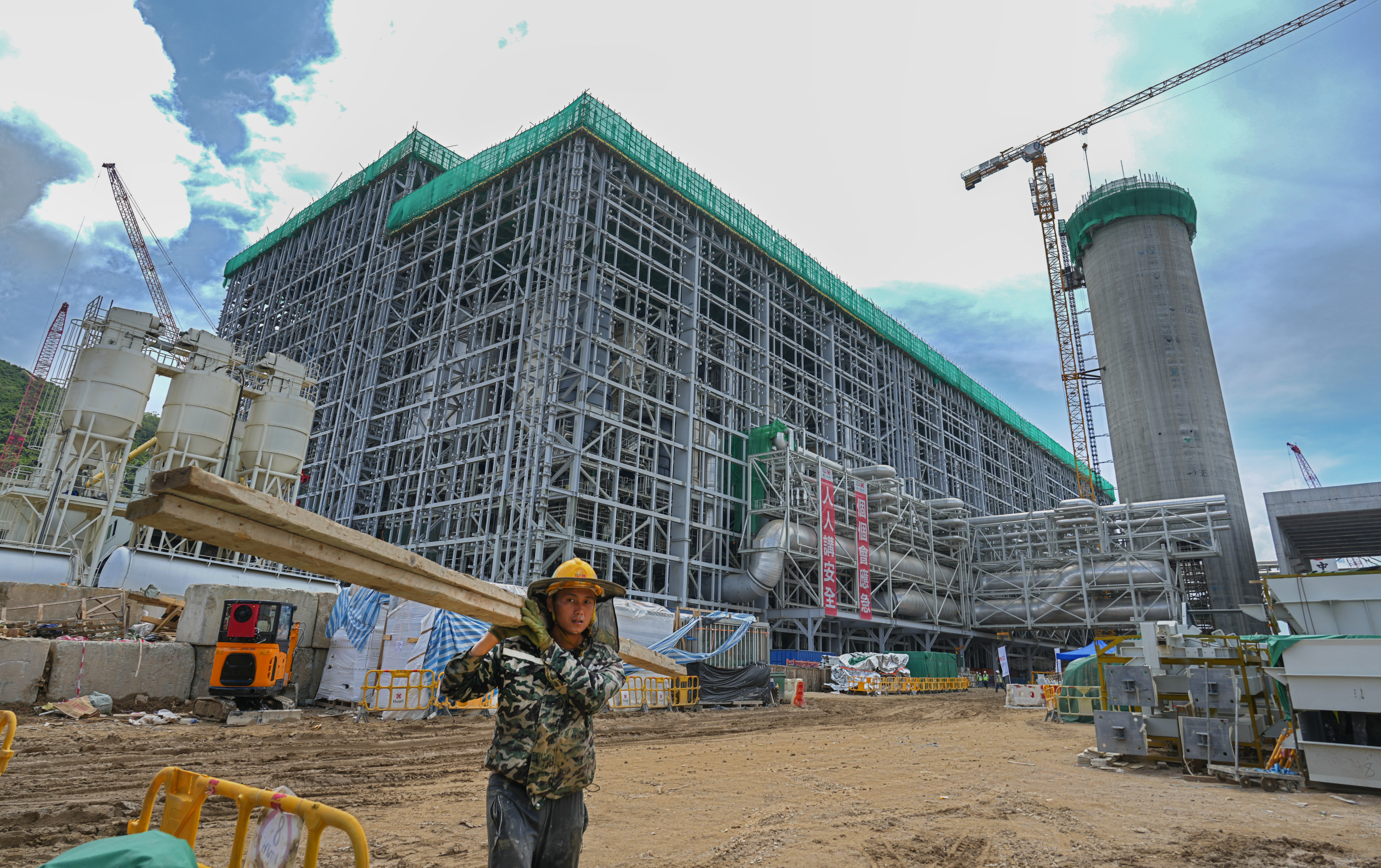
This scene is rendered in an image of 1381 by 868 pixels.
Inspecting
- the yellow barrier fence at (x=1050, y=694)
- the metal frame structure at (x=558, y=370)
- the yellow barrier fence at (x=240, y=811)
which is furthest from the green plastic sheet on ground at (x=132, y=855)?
the metal frame structure at (x=558, y=370)

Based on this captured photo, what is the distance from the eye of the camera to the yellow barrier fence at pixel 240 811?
8.10ft

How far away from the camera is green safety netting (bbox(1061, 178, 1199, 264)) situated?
47.3 m

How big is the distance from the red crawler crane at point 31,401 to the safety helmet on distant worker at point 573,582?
201 ft

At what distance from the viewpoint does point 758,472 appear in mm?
35719

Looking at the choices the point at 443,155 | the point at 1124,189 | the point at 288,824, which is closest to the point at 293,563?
the point at 288,824

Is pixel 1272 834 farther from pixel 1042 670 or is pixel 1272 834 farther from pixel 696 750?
pixel 1042 670

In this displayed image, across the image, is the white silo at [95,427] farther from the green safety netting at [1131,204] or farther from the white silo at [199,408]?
the green safety netting at [1131,204]

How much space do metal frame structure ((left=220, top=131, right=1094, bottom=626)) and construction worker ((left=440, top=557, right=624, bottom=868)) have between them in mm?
23168

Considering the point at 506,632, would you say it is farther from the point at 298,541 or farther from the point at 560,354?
the point at 560,354

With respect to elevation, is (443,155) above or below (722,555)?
above

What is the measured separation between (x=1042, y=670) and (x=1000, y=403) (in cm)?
2450

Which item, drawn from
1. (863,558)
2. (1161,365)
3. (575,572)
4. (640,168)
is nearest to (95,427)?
(640,168)

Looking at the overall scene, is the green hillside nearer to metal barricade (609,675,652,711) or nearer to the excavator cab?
the excavator cab

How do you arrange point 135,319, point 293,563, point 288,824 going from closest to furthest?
point 288,824
point 293,563
point 135,319
